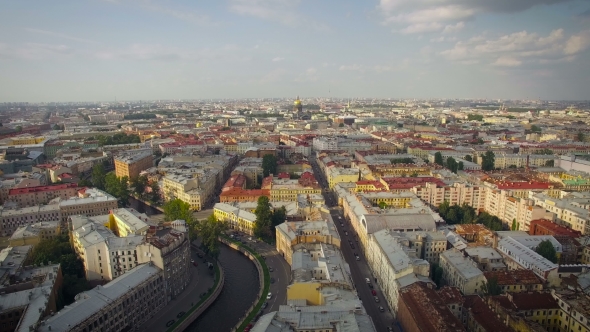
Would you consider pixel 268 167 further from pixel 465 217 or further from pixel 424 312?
pixel 424 312

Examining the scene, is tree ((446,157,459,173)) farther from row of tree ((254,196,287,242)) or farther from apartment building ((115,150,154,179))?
apartment building ((115,150,154,179))

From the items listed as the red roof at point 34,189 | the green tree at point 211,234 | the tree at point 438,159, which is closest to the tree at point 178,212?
the green tree at point 211,234

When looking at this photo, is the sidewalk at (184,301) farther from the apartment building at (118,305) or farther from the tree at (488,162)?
the tree at (488,162)

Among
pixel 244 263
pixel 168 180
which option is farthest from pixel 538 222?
pixel 168 180

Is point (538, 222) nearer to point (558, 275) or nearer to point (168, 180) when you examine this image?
point (558, 275)

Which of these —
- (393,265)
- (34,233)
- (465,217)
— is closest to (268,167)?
(465,217)
